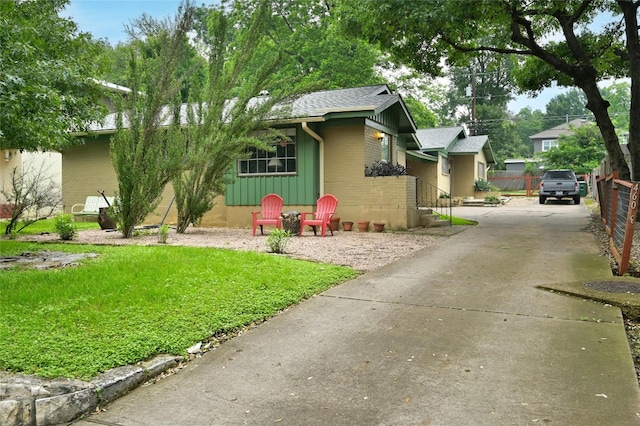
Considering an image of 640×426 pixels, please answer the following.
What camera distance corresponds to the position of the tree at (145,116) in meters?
10.2

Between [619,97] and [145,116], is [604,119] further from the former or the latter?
[619,97]

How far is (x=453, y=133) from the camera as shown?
2725 cm

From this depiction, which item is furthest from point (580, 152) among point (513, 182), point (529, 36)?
point (529, 36)

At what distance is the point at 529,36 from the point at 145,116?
973cm

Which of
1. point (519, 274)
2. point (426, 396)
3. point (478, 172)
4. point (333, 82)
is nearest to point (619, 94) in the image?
point (478, 172)

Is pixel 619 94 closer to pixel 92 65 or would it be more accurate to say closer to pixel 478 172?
pixel 478 172

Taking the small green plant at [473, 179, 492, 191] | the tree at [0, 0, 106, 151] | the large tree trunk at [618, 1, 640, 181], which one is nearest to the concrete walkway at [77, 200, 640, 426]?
the tree at [0, 0, 106, 151]

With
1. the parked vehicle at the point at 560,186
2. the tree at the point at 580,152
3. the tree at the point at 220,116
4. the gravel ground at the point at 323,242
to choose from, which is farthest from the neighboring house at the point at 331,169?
the tree at the point at 580,152

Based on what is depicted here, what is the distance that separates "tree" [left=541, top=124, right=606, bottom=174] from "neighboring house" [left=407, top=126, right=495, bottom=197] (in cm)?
842

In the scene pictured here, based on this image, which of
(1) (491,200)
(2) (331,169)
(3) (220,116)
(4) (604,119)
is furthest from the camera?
(1) (491,200)

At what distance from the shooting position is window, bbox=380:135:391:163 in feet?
48.4

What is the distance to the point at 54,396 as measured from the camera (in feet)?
9.41

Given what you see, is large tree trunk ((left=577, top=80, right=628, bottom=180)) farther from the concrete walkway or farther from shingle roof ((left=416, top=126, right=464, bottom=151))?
shingle roof ((left=416, top=126, right=464, bottom=151))

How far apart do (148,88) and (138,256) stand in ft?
15.0
